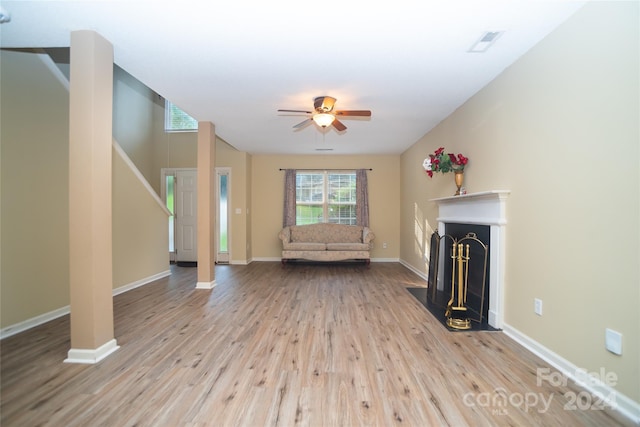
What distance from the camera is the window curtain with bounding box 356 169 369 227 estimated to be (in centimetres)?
687

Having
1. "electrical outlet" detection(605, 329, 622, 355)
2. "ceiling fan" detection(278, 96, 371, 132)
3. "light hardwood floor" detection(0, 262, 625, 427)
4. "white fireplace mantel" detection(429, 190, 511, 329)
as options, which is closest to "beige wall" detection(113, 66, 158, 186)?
"light hardwood floor" detection(0, 262, 625, 427)

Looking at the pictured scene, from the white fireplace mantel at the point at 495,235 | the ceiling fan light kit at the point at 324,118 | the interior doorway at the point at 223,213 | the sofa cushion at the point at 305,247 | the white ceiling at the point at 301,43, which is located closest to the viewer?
the white ceiling at the point at 301,43

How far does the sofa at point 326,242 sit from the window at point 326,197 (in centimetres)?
34

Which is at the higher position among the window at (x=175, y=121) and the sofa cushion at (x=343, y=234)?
the window at (x=175, y=121)

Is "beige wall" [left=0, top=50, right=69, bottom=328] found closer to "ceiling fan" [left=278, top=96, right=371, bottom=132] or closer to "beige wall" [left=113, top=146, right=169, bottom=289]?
"beige wall" [left=113, top=146, right=169, bottom=289]

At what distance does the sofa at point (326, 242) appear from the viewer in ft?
20.0

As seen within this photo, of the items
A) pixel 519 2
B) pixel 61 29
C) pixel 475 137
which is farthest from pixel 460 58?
pixel 61 29

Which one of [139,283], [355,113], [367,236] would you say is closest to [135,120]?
[139,283]

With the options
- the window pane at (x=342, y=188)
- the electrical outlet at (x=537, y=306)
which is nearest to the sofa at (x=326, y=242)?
the window pane at (x=342, y=188)

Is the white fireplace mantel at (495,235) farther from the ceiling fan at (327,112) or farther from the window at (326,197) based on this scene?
the window at (326,197)

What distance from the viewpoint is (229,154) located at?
6.62 m

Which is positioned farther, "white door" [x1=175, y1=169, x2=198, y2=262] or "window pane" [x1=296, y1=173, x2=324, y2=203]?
"window pane" [x1=296, y1=173, x2=324, y2=203]

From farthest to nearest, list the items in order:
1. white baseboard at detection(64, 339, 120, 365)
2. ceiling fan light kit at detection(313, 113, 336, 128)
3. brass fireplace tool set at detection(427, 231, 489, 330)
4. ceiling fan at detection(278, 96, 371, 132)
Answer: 1. ceiling fan light kit at detection(313, 113, 336, 128)
2. ceiling fan at detection(278, 96, 371, 132)
3. brass fireplace tool set at detection(427, 231, 489, 330)
4. white baseboard at detection(64, 339, 120, 365)

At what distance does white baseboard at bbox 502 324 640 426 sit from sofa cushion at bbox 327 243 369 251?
3678 mm
